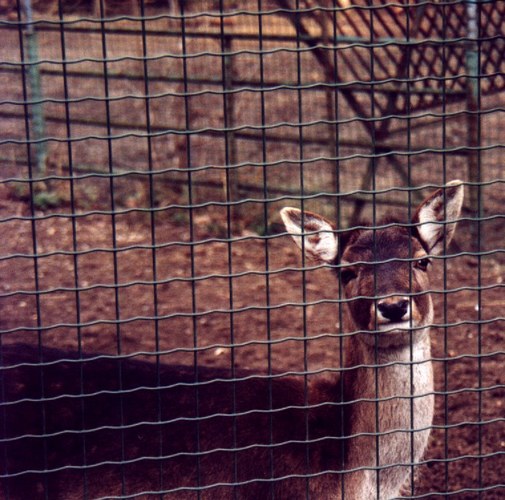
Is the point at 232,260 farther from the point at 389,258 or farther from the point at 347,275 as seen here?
the point at 389,258

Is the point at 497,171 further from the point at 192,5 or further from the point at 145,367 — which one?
the point at 145,367

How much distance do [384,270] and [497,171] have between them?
212 inches

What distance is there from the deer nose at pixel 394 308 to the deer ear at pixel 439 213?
33 centimetres

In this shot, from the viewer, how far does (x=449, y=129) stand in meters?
11.7

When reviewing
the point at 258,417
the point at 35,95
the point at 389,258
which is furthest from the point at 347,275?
the point at 35,95

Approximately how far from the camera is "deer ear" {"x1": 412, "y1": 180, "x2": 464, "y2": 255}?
429cm

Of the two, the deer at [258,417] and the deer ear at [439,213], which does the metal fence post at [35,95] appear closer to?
the deer at [258,417]

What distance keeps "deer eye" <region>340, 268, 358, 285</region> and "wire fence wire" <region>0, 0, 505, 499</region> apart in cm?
18

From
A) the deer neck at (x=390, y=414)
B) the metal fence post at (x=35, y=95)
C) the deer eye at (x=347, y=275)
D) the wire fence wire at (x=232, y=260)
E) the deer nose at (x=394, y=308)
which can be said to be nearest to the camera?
the wire fence wire at (x=232, y=260)

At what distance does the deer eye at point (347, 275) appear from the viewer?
4832 mm

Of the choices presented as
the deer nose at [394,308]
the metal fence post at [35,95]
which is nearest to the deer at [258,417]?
the deer nose at [394,308]

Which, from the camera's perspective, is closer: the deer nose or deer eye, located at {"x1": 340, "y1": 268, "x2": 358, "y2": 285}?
the deer nose

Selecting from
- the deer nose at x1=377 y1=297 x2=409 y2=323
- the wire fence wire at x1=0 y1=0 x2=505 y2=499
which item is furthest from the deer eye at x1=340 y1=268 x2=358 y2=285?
the deer nose at x1=377 y1=297 x2=409 y2=323

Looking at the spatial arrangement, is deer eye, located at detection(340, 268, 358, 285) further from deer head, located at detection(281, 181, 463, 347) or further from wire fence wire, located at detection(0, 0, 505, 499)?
wire fence wire, located at detection(0, 0, 505, 499)
